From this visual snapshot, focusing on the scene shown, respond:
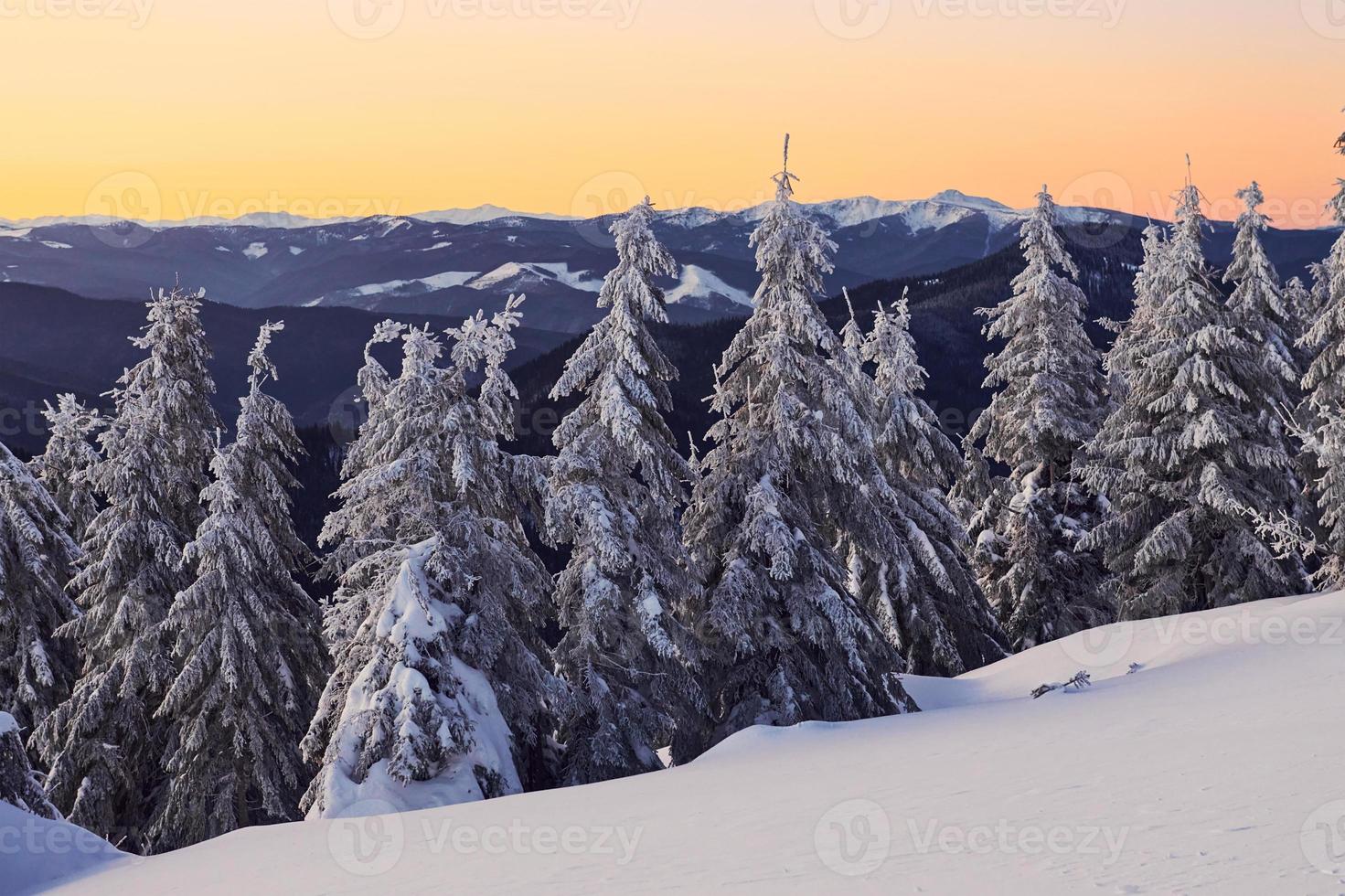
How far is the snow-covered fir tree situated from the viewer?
45.3 feet

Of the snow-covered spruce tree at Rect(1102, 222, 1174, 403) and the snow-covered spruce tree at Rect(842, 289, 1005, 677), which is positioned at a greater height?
the snow-covered spruce tree at Rect(1102, 222, 1174, 403)

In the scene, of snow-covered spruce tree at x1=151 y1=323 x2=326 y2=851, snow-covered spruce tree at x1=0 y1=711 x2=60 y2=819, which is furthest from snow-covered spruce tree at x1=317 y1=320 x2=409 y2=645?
Result: snow-covered spruce tree at x1=0 y1=711 x2=60 y2=819

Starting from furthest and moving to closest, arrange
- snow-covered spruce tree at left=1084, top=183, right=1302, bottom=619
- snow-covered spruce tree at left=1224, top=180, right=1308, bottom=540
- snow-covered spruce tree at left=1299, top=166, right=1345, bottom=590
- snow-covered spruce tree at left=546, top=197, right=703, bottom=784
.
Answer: snow-covered spruce tree at left=1224, top=180, right=1308, bottom=540
snow-covered spruce tree at left=1084, top=183, right=1302, bottom=619
snow-covered spruce tree at left=1299, top=166, right=1345, bottom=590
snow-covered spruce tree at left=546, top=197, right=703, bottom=784

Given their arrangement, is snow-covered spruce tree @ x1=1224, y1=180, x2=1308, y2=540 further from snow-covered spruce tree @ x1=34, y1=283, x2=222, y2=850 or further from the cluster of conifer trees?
snow-covered spruce tree @ x1=34, y1=283, x2=222, y2=850

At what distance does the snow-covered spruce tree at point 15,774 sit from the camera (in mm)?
12836

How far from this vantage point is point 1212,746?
9.77 metres

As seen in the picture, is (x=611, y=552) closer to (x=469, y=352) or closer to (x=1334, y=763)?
(x=469, y=352)

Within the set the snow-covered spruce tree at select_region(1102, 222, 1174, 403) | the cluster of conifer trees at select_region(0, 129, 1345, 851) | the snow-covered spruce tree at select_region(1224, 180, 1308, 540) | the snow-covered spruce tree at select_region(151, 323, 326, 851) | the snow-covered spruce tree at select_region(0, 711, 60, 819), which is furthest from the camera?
the snow-covered spruce tree at select_region(1102, 222, 1174, 403)

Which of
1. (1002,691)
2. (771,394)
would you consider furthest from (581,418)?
(1002,691)

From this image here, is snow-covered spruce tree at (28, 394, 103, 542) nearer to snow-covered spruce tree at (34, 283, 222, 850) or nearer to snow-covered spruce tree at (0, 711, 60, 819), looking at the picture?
snow-covered spruce tree at (34, 283, 222, 850)

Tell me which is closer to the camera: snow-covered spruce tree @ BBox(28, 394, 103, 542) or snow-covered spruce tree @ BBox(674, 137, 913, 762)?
snow-covered spruce tree @ BBox(674, 137, 913, 762)

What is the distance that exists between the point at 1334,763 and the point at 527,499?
1293 centimetres

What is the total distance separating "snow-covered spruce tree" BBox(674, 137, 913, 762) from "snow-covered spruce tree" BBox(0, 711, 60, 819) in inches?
378

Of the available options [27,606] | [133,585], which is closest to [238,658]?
[133,585]
